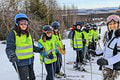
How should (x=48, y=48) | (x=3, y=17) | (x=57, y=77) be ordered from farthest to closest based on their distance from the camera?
(x=3, y=17)
(x=57, y=77)
(x=48, y=48)

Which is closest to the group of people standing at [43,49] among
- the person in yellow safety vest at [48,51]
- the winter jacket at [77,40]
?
the person in yellow safety vest at [48,51]

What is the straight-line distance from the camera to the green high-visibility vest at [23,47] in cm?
305

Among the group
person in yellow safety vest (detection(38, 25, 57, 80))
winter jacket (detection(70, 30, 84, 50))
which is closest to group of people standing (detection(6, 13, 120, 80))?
person in yellow safety vest (detection(38, 25, 57, 80))

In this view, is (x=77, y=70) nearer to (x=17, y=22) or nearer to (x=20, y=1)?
(x=17, y=22)

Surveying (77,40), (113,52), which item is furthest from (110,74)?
(77,40)

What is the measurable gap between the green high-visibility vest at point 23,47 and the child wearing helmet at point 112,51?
4.27ft

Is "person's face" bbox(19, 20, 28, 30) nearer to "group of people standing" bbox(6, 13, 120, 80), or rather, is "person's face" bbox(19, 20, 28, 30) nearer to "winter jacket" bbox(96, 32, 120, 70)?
"group of people standing" bbox(6, 13, 120, 80)

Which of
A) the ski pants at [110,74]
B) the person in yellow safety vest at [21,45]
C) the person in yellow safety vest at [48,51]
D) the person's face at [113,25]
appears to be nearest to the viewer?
the person's face at [113,25]

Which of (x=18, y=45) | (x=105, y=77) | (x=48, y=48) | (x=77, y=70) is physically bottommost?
(x=77, y=70)

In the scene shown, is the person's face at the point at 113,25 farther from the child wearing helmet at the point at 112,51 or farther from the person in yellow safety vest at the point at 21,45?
the person in yellow safety vest at the point at 21,45

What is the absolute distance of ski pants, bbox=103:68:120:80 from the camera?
9.51 ft

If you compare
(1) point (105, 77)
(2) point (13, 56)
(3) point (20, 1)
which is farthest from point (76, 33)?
(3) point (20, 1)

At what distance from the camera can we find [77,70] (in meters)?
6.01

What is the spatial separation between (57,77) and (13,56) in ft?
8.65
